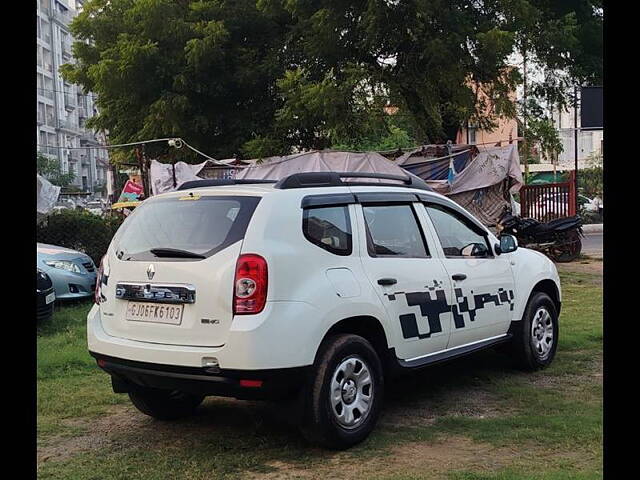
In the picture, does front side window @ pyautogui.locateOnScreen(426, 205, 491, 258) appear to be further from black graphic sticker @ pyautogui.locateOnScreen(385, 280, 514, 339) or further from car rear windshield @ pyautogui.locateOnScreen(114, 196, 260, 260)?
car rear windshield @ pyautogui.locateOnScreen(114, 196, 260, 260)

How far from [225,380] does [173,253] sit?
896mm

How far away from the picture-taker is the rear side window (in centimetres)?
459

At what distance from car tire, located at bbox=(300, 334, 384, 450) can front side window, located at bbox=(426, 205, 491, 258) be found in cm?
135

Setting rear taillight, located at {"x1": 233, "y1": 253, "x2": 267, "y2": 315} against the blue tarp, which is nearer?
rear taillight, located at {"x1": 233, "y1": 253, "x2": 267, "y2": 315}

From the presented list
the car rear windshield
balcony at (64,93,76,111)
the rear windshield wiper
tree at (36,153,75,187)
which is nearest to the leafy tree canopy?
the car rear windshield

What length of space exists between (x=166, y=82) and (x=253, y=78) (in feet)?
7.35

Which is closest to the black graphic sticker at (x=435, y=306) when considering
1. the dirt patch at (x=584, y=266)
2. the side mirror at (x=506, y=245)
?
the side mirror at (x=506, y=245)

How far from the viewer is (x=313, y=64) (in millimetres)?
16469

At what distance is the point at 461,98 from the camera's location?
15.0 meters

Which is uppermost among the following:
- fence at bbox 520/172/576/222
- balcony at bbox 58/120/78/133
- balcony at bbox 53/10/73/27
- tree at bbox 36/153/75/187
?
balcony at bbox 53/10/73/27

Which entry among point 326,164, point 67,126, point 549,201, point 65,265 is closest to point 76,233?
point 65,265

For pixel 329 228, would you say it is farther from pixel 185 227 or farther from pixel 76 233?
pixel 76 233

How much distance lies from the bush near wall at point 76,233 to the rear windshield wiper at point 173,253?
810cm
